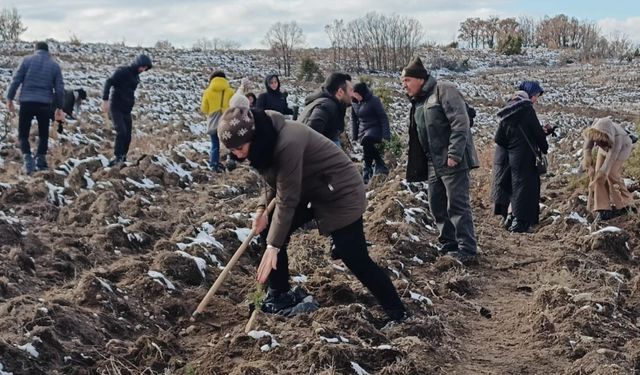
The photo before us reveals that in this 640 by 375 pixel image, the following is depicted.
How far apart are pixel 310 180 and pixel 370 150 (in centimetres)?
584

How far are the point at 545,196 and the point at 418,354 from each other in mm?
5649

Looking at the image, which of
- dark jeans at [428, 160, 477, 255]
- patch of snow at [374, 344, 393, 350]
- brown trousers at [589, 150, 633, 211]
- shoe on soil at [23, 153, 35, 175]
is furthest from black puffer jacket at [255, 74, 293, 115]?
patch of snow at [374, 344, 393, 350]

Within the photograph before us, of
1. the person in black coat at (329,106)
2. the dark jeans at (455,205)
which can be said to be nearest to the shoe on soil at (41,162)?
the person in black coat at (329,106)

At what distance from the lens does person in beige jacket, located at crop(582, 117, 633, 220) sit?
7531mm

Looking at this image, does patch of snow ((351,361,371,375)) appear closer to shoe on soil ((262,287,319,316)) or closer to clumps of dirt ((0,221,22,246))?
shoe on soil ((262,287,319,316))

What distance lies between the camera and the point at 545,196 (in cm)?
905

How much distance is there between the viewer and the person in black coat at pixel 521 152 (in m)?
7.34

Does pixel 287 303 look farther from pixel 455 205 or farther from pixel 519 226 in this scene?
pixel 519 226

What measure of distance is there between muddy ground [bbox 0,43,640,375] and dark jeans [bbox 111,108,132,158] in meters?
0.38

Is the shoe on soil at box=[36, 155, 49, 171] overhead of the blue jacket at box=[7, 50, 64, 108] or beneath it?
beneath

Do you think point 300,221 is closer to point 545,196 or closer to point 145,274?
point 145,274

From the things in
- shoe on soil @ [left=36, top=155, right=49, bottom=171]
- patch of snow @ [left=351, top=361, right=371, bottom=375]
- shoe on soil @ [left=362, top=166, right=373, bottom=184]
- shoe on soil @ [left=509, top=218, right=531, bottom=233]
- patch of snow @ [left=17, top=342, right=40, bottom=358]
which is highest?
shoe on soil @ [left=36, top=155, right=49, bottom=171]

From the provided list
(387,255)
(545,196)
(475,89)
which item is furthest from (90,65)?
(387,255)

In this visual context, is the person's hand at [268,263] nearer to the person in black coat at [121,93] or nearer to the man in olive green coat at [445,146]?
the man in olive green coat at [445,146]
